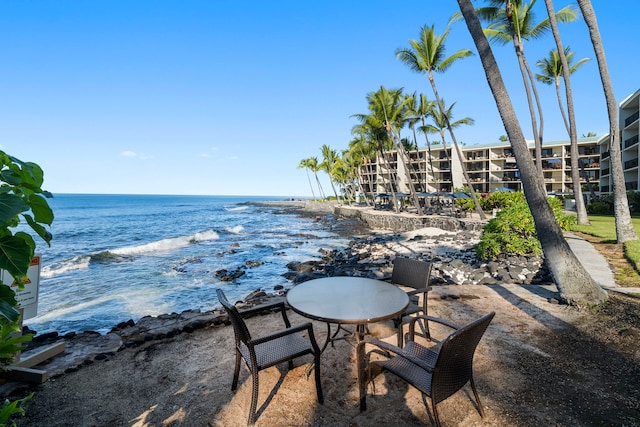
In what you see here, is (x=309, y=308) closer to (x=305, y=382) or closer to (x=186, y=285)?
(x=305, y=382)

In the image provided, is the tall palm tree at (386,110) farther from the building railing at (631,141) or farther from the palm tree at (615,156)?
the building railing at (631,141)

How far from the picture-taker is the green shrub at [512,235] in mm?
8904

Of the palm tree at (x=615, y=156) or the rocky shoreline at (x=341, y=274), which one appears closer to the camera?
the rocky shoreline at (x=341, y=274)

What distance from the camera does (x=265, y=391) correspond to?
3.17m

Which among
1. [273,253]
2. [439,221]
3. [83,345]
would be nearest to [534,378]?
[83,345]

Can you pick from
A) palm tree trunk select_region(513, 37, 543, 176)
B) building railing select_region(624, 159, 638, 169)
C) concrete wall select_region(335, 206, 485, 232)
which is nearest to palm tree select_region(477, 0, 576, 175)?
palm tree trunk select_region(513, 37, 543, 176)

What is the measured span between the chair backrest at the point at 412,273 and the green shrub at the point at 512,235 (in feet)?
19.2

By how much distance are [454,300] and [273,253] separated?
1239cm

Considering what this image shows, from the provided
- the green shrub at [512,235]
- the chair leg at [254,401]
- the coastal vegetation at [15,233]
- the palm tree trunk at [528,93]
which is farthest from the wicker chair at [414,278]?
the palm tree trunk at [528,93]

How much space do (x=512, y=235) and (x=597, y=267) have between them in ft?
6.72

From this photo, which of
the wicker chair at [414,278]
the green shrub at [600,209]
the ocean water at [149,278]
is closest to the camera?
the wicker chair at [414,278]

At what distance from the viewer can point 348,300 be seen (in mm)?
3426

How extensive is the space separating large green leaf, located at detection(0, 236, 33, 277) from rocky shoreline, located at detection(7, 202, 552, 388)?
3.25m

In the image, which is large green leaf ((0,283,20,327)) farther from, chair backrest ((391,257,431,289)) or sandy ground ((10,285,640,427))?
chair backrest ((391,257,431,289))
